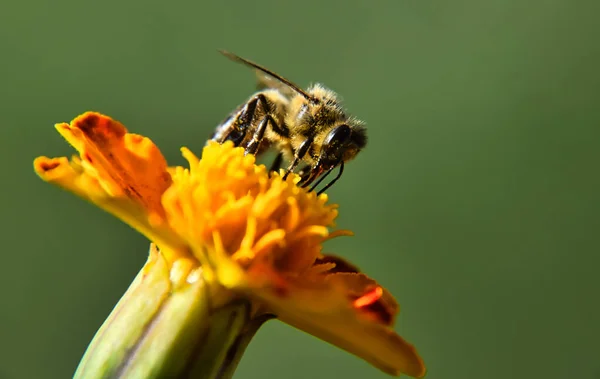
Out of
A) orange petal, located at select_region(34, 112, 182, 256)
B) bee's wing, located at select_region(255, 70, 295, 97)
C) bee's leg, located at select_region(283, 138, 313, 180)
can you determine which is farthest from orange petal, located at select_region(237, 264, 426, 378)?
bee's wing, located at select_region(255, 70, 295, 97)

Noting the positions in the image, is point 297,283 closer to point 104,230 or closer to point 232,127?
point 232,127

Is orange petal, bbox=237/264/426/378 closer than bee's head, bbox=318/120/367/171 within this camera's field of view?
Yes

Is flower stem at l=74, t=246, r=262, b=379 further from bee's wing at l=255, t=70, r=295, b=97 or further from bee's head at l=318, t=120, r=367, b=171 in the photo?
bee's wing at l=255, t=70, r=295, b=97

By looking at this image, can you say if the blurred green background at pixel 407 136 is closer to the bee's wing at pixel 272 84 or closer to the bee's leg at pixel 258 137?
the bee's wing at pixel 272 84

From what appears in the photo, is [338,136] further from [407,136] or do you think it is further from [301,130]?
[407,136]

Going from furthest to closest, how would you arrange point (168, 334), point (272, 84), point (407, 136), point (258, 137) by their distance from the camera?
point (407, 136)
point (272, 84)
point (258, 137)
point (168, 334)

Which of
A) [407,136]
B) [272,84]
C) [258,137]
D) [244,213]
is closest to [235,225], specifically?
[244,213]

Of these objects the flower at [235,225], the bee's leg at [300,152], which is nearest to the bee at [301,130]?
the bee's leg at [300,152]
